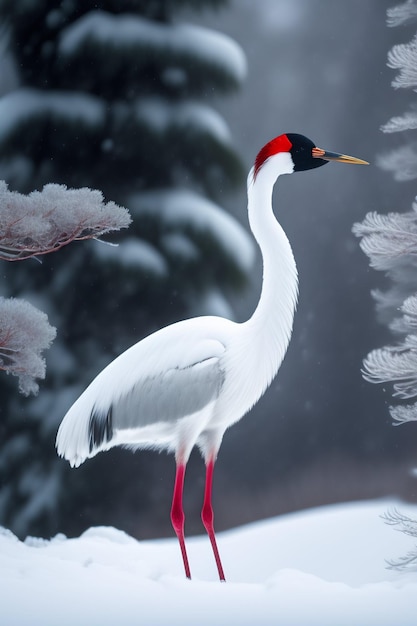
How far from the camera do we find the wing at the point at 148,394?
2213 millimetres

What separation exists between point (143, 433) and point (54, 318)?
2.41 ft

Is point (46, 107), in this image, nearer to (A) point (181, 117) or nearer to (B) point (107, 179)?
(B) point (107, 179)

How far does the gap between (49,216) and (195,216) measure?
2.70 feet

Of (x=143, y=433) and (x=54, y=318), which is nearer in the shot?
(x=143, y=433)

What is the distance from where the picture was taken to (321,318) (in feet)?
9.85

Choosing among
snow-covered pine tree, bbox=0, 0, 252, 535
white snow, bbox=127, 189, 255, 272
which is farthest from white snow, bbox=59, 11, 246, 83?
white snow, bbox=127, 189, 255, 272

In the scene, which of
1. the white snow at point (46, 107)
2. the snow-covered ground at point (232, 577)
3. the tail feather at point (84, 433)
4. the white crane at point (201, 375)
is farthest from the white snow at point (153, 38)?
the snow-covered ground at point (232, 577)

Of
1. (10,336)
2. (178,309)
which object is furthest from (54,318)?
(10,336)

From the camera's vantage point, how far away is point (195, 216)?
2.86 meters

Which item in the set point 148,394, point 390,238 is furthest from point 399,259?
point 148,394

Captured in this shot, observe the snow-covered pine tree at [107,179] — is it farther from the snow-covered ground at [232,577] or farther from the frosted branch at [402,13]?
the frosted branch at [402,13]

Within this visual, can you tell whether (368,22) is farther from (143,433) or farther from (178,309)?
(143,433)

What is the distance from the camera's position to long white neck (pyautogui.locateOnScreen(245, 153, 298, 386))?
2270mm

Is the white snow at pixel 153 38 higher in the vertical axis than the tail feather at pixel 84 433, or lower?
higher
